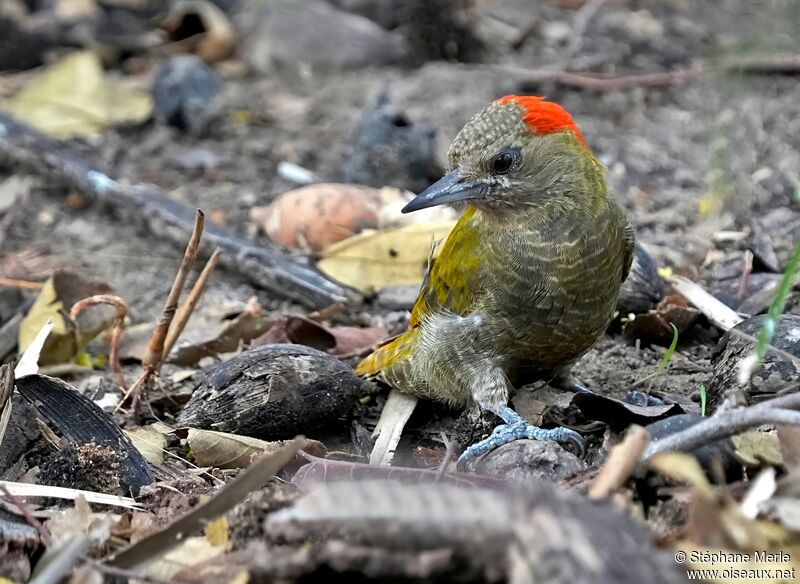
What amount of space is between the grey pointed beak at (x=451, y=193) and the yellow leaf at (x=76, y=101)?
12.0 ft

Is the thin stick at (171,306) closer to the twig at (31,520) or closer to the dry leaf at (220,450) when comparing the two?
the dry leaf at (220,450)

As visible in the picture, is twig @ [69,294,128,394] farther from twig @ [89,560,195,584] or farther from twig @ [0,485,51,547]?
twig @ [89,560,195,584]

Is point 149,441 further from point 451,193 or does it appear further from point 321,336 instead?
point 451,193

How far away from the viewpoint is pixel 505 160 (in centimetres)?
339

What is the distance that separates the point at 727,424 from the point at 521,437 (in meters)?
0.98

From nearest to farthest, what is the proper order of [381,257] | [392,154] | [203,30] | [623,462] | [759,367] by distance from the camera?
[623,462], [759,367], [381,257], [392,154], [203,30]

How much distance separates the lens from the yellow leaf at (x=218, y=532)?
88.0 inches

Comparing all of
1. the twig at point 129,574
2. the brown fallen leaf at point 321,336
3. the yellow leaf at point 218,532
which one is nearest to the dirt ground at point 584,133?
the brown fallen leaf at point 321,336

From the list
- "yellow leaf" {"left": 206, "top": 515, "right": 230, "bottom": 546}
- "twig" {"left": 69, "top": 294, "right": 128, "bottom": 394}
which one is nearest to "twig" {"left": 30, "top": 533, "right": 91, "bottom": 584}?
"yellow leaf" {"left": 206, "top": 515, "right": 230, "bottom": 546}

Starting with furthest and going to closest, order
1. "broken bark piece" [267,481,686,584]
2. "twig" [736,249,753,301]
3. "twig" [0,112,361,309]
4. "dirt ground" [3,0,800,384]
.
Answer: "dirt ground" [3,0,800,384] < "twig" [0,112,361,309] < "twig" [736,249,753,301] < "broken bark piece" [267,481,686,584]

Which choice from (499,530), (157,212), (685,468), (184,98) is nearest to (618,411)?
(685,468)

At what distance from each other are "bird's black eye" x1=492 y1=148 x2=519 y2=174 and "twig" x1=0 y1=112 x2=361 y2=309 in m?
1.23

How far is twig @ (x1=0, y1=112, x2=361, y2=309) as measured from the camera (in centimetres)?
453

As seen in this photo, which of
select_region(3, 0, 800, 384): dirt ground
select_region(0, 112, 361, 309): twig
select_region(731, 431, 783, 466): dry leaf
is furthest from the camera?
select_region(3, 0, 800, 384): dirt ground
